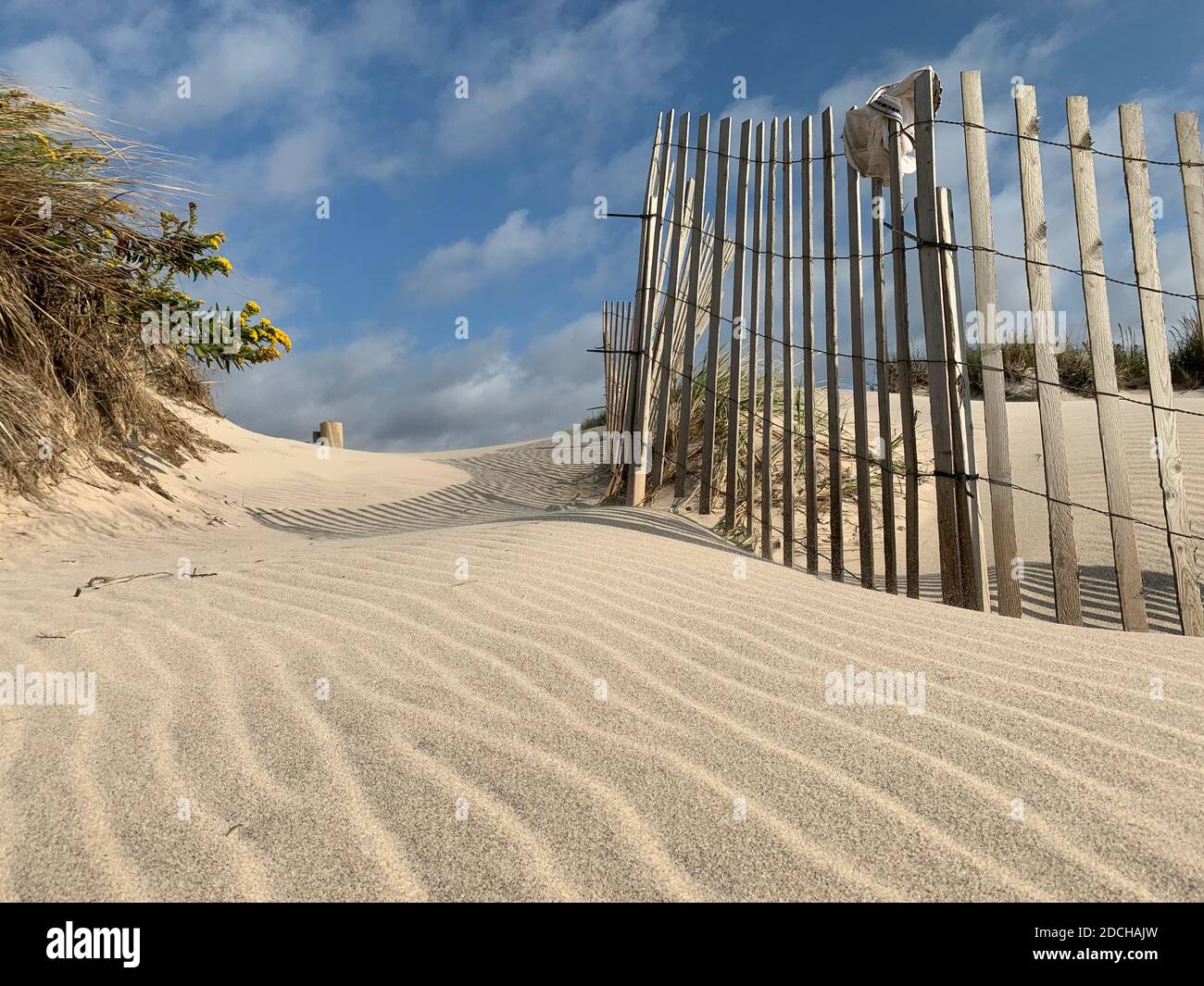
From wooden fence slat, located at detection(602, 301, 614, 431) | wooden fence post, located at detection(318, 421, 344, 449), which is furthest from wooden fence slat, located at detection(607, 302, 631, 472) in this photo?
wooden fence post, located at detection(318, 421, 344, 449)

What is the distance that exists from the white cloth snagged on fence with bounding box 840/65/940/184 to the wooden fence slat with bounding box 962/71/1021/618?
0.28 metres

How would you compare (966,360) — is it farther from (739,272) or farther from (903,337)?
(739,272)

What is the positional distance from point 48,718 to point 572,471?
9.95m

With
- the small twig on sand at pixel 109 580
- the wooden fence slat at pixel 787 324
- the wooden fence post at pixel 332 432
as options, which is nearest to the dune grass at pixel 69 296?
the small twig on sand at pixel 109 580

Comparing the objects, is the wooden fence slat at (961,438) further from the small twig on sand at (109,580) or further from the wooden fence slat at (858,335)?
the small twig on sand at (109,580)

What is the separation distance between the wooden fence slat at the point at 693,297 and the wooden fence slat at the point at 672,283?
0.10m

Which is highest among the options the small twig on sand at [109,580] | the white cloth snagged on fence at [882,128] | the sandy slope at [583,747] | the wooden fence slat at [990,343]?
the white cloth snagged on fence at [882,128]

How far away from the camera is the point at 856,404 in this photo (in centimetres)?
431

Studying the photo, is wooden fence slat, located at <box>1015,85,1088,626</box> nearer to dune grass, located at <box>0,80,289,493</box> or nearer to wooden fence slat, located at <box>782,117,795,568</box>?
wooden fence slat, located at <box>782,117,795,568</box>

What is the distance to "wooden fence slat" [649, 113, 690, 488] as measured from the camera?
568 cm

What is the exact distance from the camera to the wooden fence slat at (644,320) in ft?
19.5

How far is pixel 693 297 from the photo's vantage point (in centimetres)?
578
